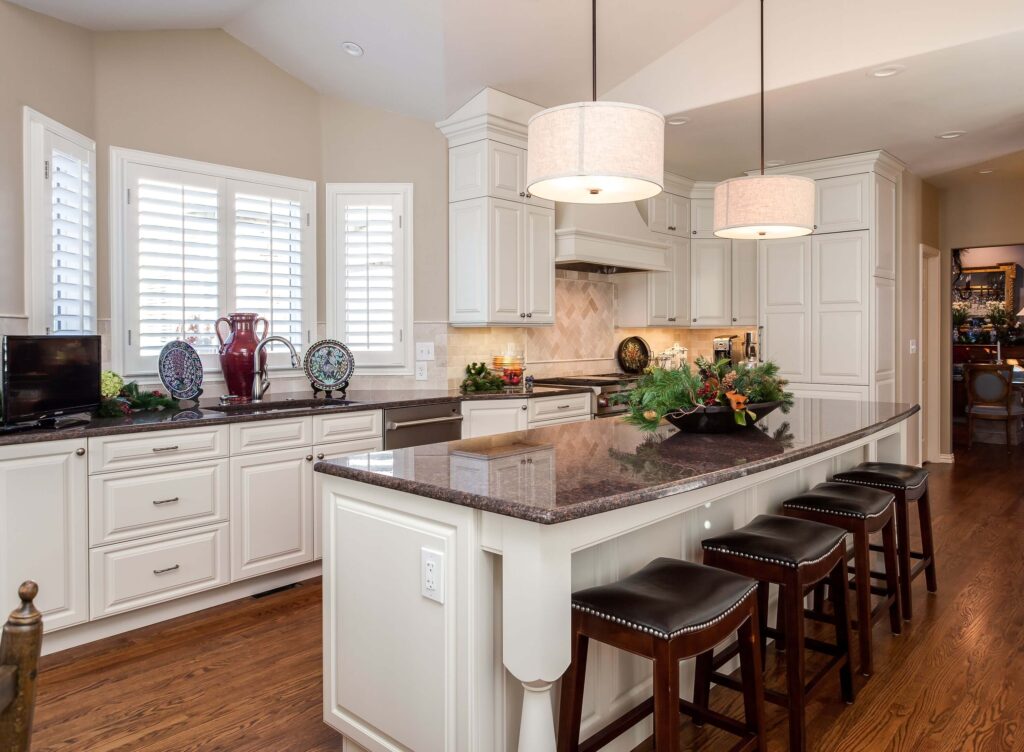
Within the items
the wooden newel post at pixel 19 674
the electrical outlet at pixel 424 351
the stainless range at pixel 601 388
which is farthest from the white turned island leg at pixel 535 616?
the stainless range at pixel 601 388

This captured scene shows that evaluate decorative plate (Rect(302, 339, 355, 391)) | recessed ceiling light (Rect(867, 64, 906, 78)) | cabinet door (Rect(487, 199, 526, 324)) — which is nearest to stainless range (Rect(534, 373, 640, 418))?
cabinet door (Rect(487, 199, 526, 324))

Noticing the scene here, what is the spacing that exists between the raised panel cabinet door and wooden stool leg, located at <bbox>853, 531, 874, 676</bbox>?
11.9ft

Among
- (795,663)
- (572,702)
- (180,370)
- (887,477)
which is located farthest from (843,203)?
(572,702)

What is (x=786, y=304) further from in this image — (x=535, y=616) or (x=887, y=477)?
(x=535, y=616)

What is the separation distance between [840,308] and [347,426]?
412cm

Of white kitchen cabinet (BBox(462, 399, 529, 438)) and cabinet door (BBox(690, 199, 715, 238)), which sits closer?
white kitchen cabinet (BBox(462, 399, 529, 438))

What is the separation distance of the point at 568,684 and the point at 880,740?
1180 millimetres

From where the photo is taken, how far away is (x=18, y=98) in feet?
9.86

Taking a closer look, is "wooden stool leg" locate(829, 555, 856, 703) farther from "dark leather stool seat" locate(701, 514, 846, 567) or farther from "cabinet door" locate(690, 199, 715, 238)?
"cabinet door" locate(690, 199, 715, 238)

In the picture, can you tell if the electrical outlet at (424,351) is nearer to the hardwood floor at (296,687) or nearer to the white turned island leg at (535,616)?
the hardwood floor at (296,687)

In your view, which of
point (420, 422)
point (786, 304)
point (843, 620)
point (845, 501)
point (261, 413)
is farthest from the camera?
point (786, 304)

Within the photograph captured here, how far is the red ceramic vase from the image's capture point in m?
3.91

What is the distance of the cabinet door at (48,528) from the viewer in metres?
2.67

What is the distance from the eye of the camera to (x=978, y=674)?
8.79 feet
